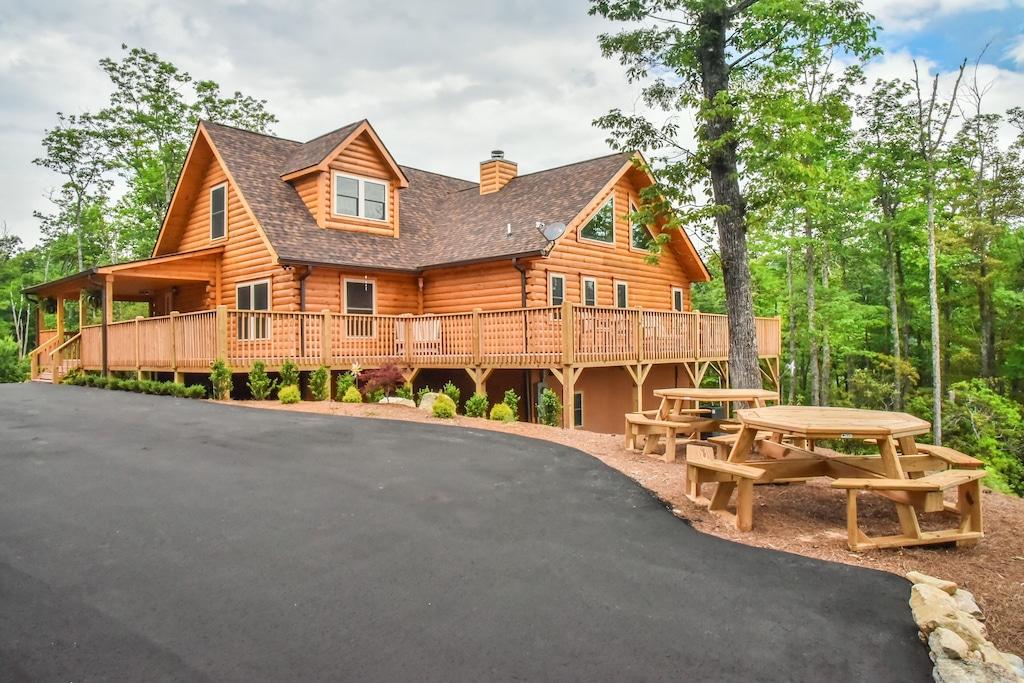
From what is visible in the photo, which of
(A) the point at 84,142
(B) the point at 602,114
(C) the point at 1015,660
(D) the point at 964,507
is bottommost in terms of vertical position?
(C) the point at 1015,660

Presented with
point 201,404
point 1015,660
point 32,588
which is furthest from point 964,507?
point 201,404

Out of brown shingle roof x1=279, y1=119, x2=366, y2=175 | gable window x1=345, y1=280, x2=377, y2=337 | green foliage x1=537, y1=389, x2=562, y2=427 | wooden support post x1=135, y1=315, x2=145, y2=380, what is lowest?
green foliage x1=537, y1=389, x2=562, y2=427

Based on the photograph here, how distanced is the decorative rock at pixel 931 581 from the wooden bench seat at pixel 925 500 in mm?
568

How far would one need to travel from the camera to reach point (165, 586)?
14.1ft

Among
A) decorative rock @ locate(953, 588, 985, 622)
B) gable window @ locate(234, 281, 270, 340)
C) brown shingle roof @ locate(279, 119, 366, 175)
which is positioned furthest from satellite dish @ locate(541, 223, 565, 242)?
decorative rock @ locate(953, 588, 985, 622)

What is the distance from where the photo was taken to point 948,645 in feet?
11.7

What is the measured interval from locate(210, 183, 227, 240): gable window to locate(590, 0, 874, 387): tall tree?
1216cm

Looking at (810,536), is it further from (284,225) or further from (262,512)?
(284,225)

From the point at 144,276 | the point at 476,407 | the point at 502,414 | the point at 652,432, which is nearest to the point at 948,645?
the point at 652,432

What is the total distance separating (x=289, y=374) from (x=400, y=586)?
1140 centimetres

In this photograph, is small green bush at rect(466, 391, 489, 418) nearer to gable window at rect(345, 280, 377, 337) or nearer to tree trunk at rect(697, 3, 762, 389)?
tree trunk at rect(697, 3, 762, 389)

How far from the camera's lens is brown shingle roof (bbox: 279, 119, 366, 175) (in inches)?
777

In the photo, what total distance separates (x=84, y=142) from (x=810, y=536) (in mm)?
42676

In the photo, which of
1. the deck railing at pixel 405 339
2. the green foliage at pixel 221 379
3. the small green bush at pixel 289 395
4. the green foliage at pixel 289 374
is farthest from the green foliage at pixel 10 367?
the small green bush at pixel 289 395
